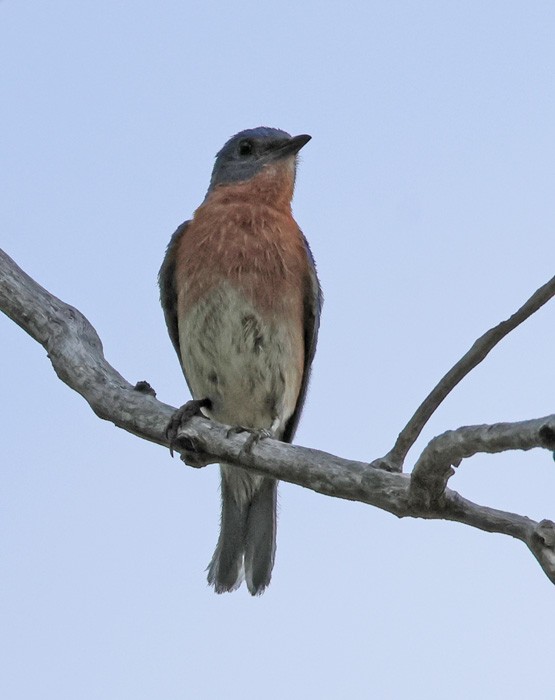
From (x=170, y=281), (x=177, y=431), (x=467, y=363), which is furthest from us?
(x=170, y=281)

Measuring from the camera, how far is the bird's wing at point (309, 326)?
26.4 ft

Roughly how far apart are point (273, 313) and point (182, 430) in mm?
1801

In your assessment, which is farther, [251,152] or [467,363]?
[251,152]

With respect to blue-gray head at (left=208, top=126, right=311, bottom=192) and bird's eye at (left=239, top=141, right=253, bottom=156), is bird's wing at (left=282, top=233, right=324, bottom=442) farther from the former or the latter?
bird's eye at (left=239, top=141, right=253, bottom=156)

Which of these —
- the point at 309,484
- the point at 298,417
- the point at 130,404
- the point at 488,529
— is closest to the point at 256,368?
the point at 298,417

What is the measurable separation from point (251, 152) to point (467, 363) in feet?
15.8

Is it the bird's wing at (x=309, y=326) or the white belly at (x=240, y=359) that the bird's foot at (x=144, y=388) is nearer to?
the white belly at (x=240, y=359)

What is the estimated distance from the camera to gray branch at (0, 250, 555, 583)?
431 cm

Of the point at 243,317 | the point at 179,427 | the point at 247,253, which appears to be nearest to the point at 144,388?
the point at 179,427

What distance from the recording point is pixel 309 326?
321 inches

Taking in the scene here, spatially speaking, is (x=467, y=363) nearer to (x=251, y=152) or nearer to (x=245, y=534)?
(x=245, y=534)

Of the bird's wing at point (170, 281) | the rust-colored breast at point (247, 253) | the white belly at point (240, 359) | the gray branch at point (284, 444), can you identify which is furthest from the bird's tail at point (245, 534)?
the gray branch at point (284, 444)

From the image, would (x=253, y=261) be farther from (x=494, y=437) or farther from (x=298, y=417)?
(x=494, y=437)

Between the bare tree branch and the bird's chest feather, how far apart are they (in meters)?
2.71
